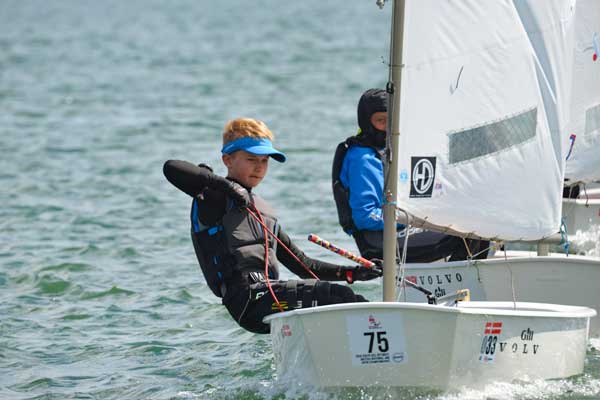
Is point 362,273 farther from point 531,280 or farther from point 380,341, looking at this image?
point 531,280

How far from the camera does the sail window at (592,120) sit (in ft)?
25.6

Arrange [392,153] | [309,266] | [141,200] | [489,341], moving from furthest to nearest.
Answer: [141,200] → [309,266] → [392,153] → [489,341]

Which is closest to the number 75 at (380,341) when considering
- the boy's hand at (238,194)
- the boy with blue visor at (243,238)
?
the boy with blue visor at (243,238)

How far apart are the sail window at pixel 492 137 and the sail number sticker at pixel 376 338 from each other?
3.04 feet

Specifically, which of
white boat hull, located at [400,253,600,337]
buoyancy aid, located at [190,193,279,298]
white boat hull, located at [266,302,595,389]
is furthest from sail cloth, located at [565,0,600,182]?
buoyancy aid, located at [190,193,279,298]

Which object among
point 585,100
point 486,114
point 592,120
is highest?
point 585,100

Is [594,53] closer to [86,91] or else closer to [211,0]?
[86,91]

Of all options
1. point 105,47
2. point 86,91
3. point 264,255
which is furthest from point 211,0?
point 264,255

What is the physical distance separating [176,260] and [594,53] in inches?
142

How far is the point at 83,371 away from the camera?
21.0 ft

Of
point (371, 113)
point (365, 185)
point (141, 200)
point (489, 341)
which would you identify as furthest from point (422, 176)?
point (141, 200)

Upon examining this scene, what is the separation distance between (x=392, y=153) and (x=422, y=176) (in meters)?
0.22

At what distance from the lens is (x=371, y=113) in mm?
6410

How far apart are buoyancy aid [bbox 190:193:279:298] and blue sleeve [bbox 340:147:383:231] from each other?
102 cm
